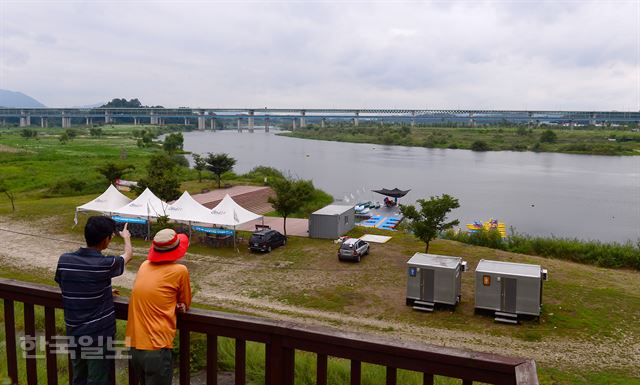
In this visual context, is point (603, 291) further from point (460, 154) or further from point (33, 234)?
point (460, 154)

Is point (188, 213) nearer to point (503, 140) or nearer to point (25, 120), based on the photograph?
point (503, 140)

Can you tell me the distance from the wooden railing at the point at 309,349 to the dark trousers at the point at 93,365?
0.59ft

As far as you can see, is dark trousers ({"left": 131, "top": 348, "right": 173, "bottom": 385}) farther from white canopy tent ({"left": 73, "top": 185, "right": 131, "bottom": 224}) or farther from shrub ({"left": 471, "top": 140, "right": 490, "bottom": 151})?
shrub ({"left": 471, "top": 140, "right": 490, "bottom": 151})

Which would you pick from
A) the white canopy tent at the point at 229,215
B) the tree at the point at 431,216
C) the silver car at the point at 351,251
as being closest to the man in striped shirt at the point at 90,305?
the silver car at the point at 351,251

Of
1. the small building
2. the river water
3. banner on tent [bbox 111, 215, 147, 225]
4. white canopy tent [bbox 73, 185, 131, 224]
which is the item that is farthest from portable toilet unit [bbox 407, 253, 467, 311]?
the river water

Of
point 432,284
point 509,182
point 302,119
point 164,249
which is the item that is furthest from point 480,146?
point 164,249

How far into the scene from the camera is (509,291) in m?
13.7

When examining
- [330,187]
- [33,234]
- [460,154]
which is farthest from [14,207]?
[460,154]

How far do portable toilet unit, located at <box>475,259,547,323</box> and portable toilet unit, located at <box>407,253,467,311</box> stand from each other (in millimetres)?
687

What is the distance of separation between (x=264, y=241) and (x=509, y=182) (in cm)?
3928

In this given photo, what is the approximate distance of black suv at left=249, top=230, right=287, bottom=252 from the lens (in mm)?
19828

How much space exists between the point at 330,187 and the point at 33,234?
28939mm

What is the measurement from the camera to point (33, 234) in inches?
866

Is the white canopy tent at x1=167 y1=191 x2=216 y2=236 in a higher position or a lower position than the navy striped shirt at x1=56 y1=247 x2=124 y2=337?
lower
